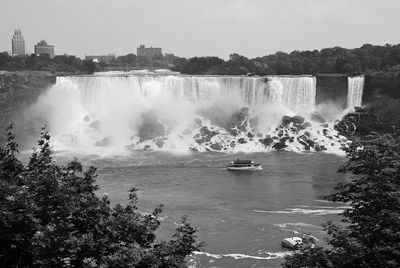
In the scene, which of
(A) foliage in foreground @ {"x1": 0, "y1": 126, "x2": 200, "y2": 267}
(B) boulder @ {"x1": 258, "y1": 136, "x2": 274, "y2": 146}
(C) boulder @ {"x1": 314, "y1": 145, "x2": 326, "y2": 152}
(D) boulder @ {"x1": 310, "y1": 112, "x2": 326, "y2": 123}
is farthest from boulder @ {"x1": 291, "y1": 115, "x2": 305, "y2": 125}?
(A) foliage in foreground @ {"x1": 0, "y1": 126, "x2": 200, "y2": 267}

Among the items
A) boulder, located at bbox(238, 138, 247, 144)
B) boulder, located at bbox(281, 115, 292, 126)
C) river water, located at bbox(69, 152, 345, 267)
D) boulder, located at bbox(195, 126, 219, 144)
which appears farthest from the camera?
→ boulder, located at bbox(281, 115, 292, 126)

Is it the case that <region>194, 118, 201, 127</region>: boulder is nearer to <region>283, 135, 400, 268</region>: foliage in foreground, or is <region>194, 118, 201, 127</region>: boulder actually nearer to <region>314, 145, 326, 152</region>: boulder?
<region>314, 145, 326, 152</region>: boulder

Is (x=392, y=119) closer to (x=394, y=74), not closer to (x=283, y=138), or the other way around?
(x=394, y=74)

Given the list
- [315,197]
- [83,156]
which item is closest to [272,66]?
[83,156]

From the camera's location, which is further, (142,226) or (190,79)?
(190,79)

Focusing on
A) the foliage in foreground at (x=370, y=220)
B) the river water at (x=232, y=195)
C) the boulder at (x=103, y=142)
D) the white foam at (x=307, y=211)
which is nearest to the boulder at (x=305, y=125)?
the river water at (x=232, y=195)

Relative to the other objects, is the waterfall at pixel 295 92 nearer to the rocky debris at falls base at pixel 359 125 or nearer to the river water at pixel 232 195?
the rocky debris at falls base at pixel 359 125

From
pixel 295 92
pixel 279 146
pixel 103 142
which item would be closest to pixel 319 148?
pixel 279 146
